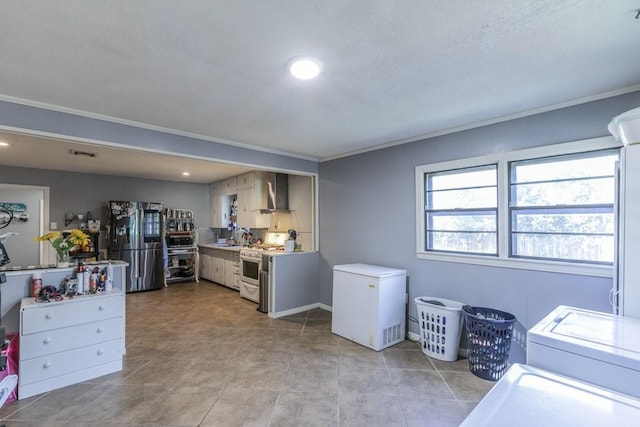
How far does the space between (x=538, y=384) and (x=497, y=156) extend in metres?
2.26

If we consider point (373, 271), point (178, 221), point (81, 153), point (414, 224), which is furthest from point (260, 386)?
point (178, 221)

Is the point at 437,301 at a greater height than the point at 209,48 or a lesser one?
lesser

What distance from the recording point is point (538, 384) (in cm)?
110

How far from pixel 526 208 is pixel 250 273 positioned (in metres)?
3.99

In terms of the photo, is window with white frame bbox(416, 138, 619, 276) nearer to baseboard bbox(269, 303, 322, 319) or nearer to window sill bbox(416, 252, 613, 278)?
window sill bbox(416, 252, 613, 278)

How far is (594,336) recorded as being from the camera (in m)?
1.27

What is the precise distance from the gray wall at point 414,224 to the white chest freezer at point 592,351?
1.18 meters

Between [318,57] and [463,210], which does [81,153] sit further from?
[463,210]

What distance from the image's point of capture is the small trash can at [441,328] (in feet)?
9.38

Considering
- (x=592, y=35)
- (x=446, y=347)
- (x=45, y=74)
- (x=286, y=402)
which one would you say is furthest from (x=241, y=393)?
(x=592, y=35)

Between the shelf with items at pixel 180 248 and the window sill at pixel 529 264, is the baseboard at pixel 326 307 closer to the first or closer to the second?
the window sill at pixel 529 264

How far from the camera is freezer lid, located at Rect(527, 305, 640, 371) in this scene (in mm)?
1119

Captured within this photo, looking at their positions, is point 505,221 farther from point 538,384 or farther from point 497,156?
point 538,384

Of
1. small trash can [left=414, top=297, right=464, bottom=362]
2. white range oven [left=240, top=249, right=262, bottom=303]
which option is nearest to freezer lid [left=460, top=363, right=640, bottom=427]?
small trash can [left=414, top=297, right=464, bottom=362]
